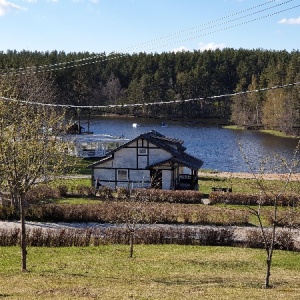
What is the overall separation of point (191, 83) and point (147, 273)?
422ft

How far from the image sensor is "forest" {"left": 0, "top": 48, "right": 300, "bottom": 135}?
110 m

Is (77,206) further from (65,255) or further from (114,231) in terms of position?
(65,255)

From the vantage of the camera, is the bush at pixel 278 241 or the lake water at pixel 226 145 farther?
the lake water at pixel 226 145

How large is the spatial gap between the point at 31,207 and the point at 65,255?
10463mm

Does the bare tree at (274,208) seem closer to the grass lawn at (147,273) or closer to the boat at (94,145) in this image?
the grass lawn at (147,273)

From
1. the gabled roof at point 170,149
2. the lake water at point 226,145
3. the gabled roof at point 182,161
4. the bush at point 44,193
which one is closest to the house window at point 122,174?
the gabled roof at point 170,149

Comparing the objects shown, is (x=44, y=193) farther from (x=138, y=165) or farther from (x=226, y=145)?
(x=226, y=145)

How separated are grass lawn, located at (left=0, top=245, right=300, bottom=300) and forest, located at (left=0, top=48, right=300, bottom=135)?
264ft

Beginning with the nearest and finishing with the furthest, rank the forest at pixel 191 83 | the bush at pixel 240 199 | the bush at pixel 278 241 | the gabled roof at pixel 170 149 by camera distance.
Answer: the bush at pixel 278 241
the bush at pixel 240 199
the gabled roof at pixel 170 149
the forest at pixel 191 83

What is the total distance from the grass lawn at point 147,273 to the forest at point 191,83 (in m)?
80.6

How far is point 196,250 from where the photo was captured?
921 inches

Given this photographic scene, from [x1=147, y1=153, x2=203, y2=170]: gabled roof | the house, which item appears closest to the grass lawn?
[x1=147, y1=153, x2=203, y2=170]: gabled roof

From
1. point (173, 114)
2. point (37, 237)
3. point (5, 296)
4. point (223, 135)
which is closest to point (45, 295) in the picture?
point (5, 296)

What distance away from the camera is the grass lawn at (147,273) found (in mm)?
14492
